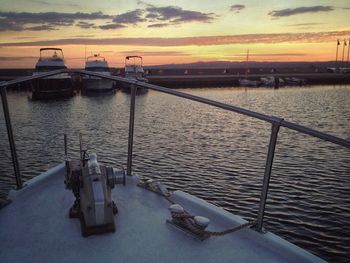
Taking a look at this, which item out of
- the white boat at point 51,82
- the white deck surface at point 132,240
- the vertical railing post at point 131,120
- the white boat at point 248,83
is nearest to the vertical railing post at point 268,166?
the white deck surface at point 132,240

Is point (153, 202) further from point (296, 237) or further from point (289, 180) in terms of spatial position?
point (289, 180)

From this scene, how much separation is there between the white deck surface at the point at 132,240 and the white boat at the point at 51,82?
50.8 m

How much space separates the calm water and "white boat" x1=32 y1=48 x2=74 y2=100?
1846 cm

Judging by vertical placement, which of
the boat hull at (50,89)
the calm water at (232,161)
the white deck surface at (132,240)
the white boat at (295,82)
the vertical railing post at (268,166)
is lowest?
the calm water at (232,161)

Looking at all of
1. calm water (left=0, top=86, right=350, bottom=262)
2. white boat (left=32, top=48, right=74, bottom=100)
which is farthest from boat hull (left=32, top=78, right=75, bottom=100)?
calm water (left=0, top=86, right=350, bottom=262)

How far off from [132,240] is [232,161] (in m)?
14.4

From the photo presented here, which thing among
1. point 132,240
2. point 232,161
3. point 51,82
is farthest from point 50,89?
point 132,240

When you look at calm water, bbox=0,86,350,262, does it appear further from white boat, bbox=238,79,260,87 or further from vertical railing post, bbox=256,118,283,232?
white boat, bbox=238,79,260,87

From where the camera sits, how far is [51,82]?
52.9m

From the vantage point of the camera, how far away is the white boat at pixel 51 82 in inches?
2029

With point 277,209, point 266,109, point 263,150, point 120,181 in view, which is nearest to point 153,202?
point 120,181

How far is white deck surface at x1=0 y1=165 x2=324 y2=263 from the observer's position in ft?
9.16

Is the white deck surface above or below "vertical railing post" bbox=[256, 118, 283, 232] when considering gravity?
below

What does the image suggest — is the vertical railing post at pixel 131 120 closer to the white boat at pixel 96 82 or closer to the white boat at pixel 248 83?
the white boat at pixel 96 82
